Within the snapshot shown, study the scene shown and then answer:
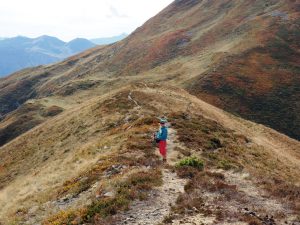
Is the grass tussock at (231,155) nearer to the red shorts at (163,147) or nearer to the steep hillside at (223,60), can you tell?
the red shorts at (163,147)

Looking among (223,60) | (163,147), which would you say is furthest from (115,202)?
(223,60)

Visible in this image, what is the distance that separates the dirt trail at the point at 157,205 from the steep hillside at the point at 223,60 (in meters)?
56.4

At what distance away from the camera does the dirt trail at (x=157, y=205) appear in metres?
17.8

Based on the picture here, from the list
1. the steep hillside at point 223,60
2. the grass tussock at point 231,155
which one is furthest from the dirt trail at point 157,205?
the steep hillside at point 223,60

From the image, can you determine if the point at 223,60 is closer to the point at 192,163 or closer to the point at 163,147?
the point at 163,147

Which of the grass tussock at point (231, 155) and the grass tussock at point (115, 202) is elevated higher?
the grass tussock at point (115, 202)

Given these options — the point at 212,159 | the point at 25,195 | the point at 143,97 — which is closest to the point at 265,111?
the point at 143,97

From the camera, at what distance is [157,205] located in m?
19.2

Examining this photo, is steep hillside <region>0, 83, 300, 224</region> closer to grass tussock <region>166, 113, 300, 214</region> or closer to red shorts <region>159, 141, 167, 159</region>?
grass tussock <region>166, 113, 300, 214</region>

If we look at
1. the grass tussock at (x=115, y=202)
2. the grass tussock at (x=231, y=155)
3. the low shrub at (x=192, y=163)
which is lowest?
the grass tussock at (x=231, y=155)

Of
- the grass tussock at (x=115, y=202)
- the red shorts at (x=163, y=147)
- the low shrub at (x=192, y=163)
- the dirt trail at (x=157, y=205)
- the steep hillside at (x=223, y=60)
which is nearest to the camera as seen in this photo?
the dirt trail at (x=157, y=205)

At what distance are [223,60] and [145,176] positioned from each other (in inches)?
3133

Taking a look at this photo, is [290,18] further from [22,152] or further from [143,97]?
[22,152]

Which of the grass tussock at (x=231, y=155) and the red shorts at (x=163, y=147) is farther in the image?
the red shorts at (x=163, y=147)
